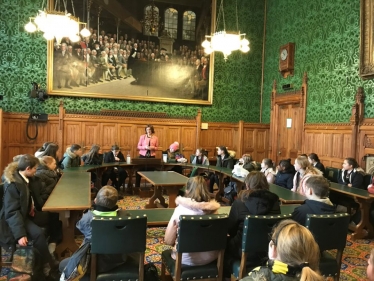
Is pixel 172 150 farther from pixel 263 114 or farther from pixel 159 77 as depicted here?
pixel 263 114

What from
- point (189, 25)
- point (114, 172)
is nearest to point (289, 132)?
point (189, 25)

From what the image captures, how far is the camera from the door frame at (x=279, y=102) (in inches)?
374

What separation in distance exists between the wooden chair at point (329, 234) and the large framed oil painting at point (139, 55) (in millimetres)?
8352

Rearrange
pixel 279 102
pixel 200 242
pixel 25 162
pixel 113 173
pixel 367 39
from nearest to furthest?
pixel 200 242 < pixel 25 162 < pixel 367 39 < pixel 113 173 < pixel 279 102

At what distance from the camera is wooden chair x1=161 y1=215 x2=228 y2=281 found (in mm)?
2740

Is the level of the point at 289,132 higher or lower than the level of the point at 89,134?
higher

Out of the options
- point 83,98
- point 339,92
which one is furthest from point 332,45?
point 83,98

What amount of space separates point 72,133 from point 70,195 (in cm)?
626

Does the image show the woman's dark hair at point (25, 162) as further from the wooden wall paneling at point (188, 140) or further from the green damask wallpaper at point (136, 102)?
the wooden wall paneling at point (188, 140)

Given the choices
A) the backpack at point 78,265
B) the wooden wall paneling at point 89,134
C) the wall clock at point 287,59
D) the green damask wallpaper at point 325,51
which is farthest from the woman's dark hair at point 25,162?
the wall clock at point 287,59

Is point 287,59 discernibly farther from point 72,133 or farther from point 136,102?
point 72,133

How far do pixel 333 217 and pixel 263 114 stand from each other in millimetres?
9139

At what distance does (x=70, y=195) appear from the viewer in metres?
4.18

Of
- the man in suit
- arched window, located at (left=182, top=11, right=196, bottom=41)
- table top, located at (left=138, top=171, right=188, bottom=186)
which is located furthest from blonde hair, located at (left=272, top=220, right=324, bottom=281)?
arched window, located at (left=182, top=11, right=196, bottom=41)
